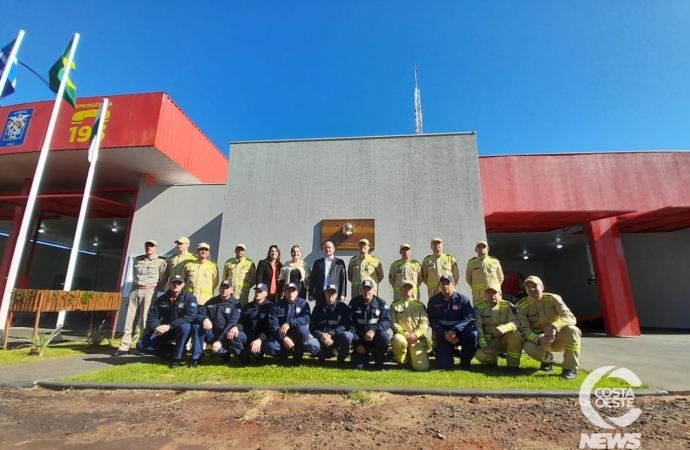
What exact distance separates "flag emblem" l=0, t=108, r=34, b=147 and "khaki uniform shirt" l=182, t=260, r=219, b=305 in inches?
313

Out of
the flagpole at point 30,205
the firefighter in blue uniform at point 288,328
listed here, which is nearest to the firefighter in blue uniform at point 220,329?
the firefighter in blue uniform at point 288,328

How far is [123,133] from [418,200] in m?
7.76

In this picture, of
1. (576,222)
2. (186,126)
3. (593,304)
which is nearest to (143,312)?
(186,126)

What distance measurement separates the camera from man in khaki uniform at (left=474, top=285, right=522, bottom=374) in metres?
4.18

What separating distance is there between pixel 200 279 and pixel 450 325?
12.8 ft

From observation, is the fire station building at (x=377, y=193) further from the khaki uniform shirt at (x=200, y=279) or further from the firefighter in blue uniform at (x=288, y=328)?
the firefighter in blue uniform at (x=288, y=328)

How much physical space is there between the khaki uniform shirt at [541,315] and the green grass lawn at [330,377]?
0.46m

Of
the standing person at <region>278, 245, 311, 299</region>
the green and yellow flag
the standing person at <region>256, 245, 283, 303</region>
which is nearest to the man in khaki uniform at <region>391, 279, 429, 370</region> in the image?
the standing person at <region>278, 245, 311, 299</region>

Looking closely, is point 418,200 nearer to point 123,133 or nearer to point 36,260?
point 123,133

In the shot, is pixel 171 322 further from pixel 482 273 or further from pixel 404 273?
pixel 482 273

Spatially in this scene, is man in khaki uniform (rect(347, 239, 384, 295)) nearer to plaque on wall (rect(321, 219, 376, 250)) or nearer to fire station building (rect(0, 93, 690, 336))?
fire station building (rect(0, 93, 690, 336))

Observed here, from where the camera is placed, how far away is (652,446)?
7.13 ft

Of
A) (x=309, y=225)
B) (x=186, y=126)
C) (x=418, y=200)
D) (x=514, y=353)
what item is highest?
(x=186, y=126)

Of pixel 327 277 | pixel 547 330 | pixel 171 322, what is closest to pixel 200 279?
pixel 171 322
